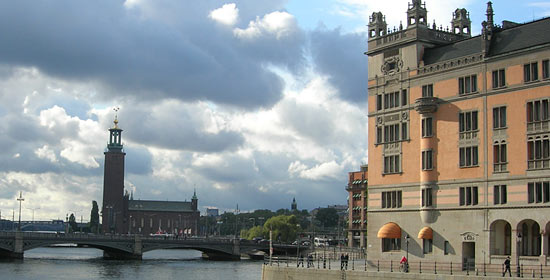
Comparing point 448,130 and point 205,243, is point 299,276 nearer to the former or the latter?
point 448,130

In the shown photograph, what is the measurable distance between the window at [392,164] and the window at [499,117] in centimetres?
1235

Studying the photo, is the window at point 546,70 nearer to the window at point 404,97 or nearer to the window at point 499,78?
the window at point 499,78

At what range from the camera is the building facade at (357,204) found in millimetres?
185125

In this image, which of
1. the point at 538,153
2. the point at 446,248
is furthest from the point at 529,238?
the point at 446,248

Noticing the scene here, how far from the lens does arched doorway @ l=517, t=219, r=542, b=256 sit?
231ft

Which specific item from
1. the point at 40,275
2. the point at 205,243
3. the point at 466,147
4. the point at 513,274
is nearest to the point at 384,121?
the point at 466,147

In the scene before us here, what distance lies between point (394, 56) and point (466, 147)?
14131 mm

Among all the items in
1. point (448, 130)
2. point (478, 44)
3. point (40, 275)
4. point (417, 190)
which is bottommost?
point (40, 275)

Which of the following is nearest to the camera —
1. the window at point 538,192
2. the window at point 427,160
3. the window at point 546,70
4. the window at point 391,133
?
the window at point 538,192

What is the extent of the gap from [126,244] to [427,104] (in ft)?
358

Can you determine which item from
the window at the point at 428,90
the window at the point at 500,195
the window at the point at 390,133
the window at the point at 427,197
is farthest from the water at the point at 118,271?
the window at the point at 500,195

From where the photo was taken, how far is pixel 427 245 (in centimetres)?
7869

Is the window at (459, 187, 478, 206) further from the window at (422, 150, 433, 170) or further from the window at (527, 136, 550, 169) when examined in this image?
the window at (527, 136, 550, 169)

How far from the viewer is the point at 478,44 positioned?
250 ft
